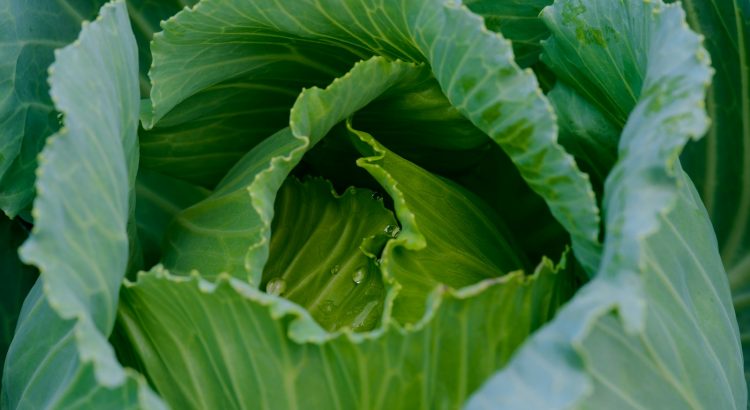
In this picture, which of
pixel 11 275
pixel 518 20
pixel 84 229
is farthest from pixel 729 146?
pixel 11 275

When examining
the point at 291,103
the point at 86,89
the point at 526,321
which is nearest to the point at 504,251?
the point at 526,321

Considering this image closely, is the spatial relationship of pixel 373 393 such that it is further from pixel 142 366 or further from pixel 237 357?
pixel 142 366

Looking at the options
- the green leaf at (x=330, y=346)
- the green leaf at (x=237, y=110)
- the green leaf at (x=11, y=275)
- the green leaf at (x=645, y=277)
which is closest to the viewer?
the green leaf at (x=645, y=277)

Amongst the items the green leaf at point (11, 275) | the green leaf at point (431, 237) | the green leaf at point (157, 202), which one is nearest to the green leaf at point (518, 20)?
the green leaf at point (431, 237)

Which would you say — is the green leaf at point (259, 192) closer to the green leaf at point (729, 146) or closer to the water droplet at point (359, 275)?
the water droplet at point (359, 275)

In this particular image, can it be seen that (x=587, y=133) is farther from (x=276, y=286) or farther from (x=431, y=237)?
(x=276, y=286)

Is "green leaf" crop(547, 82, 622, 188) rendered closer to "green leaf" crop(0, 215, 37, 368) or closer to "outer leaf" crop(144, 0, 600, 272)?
"outer leaf" crop(144, 0, 600, 272)
